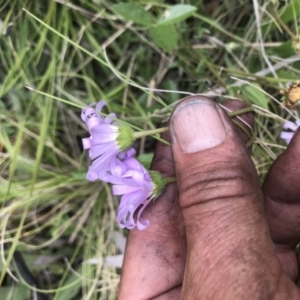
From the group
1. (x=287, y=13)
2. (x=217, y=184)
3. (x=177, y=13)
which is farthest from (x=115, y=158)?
(x=287, y=13)

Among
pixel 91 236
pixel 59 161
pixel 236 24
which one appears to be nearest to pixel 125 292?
pixel 91 236

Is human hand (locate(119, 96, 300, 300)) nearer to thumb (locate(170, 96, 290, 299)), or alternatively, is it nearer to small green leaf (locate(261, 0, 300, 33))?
thumb (locate(170, 96, 290, 299))

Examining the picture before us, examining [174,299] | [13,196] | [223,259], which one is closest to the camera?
[223,259]

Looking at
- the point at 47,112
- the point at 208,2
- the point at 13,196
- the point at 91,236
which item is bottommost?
the point at 91,236

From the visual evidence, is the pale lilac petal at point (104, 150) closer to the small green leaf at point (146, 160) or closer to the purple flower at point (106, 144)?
the purple flower at point (106, 144)

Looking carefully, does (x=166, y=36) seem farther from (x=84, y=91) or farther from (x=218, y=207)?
(x=218, y=207)

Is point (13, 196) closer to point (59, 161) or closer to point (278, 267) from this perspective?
point (59, 161)

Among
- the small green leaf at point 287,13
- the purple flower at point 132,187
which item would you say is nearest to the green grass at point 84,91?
the small green leaf at point 287,13
